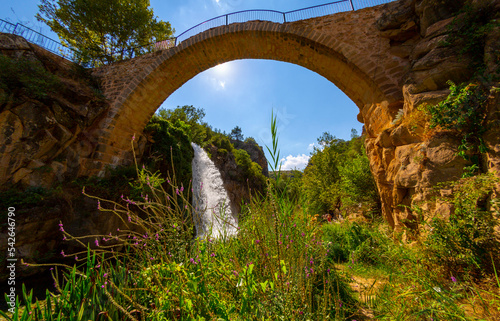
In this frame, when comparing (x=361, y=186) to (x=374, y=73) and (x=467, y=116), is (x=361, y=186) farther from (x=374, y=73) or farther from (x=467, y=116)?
(x=467, y=116)

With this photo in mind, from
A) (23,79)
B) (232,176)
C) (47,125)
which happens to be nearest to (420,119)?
(47,125)

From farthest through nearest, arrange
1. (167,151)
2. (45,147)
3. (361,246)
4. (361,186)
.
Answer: (167,151) < (361,186) < (45,147) < (361,246)

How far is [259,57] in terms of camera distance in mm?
6879

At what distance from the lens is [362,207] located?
6.41 metres

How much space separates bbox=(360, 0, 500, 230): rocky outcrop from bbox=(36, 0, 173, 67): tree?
1002cm

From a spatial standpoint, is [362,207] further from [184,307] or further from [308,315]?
[184,307]

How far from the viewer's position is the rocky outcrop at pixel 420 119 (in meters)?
2.78

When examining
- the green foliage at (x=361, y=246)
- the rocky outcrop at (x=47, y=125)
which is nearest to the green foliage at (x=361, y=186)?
the green foliage at (x=361, y=246)

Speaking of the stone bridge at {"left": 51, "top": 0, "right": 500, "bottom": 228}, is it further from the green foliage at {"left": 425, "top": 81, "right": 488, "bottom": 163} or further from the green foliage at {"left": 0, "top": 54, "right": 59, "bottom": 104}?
the green foliage at {"left": 0, "top": 54, "right": 59, "bottom": 104}

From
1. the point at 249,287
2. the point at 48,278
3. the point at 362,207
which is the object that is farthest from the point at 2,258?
the point at 362,207

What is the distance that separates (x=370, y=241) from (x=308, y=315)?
3466mm

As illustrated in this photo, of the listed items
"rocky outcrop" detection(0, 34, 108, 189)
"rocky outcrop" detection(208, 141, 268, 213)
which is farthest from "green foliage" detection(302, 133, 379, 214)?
"rocky outcrop" detection(0, 34, 108, 189)

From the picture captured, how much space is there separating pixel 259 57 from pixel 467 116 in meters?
5.83

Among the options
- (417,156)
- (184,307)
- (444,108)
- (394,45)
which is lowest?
(184,307)
